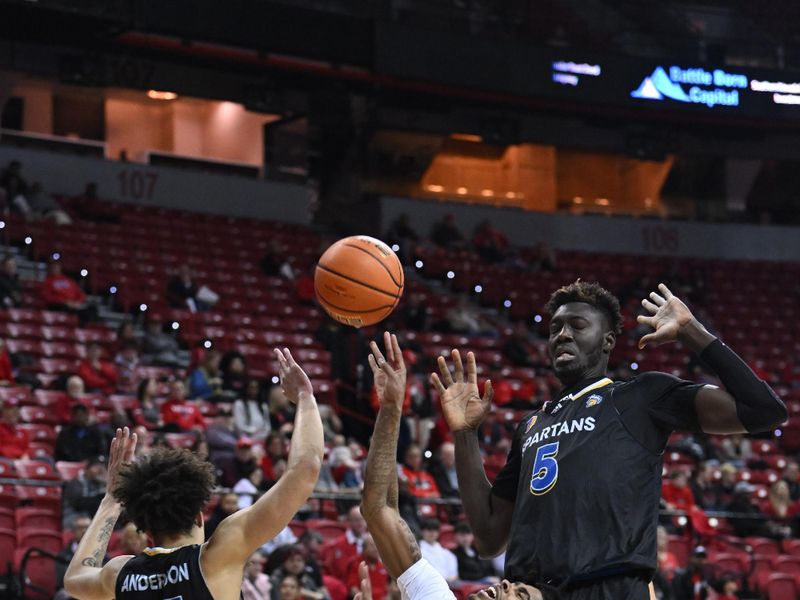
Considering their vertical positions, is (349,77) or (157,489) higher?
(349,77)

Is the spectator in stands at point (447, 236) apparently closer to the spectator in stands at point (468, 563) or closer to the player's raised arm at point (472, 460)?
the spectator in stands at point (468, 563)

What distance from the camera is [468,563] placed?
12422 millimetres

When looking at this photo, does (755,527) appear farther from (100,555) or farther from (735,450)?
(100,555)

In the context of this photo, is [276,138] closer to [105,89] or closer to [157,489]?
[105,89]

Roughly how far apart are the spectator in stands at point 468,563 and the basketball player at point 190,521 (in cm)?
823

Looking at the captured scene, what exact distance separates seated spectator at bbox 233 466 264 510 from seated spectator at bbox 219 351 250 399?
2757 millimetres

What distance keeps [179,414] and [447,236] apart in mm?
10327

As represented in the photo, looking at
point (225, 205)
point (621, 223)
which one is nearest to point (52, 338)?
point (225, 205)

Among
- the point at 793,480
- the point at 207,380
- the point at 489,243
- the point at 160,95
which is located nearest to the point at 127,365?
the point at 207,380

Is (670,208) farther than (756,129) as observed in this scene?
Yes

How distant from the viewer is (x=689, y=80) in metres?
23.4

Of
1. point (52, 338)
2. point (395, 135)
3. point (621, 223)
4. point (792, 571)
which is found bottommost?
point (792, 571)


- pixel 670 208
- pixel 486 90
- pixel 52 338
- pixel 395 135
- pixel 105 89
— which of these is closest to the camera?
pixel 52 338

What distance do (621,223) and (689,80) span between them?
3935 mm
